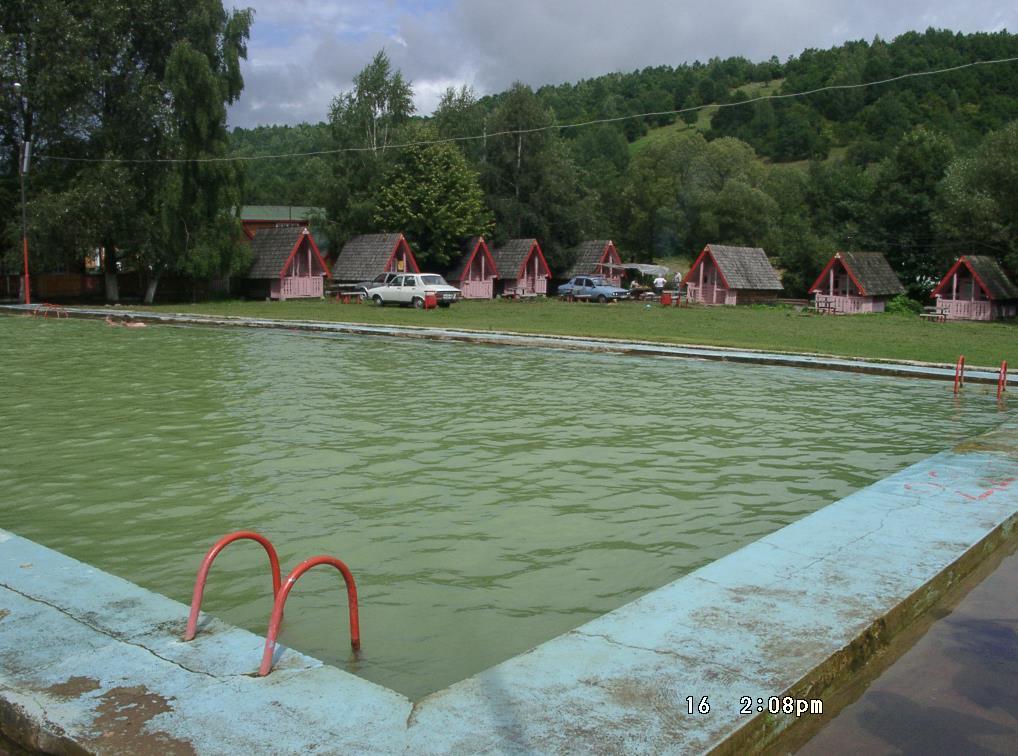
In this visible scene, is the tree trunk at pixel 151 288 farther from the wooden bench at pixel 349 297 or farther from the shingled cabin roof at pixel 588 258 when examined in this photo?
the shingled cabin roof at pixel 588 258

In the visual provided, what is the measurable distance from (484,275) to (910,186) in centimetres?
2799

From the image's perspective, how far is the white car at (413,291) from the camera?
150ft

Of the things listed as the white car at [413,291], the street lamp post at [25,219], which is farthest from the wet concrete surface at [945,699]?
the street lamp post at [25,219]

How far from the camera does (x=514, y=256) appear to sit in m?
64.5

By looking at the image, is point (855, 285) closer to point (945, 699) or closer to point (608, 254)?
point (608, 254)

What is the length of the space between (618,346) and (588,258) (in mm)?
46770

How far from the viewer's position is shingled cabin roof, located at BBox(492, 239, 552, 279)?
6369cm

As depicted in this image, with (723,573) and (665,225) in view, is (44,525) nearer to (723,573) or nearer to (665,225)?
(723,573)

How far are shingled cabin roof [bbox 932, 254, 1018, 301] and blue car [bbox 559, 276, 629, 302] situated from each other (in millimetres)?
18837

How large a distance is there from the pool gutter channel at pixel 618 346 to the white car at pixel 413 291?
12968 mm

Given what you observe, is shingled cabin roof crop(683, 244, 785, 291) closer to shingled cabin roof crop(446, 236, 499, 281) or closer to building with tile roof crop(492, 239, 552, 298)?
building with tile roof crop(492, 239, 552, 298)

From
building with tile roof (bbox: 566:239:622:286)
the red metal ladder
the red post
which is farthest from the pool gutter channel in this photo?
building with tile roof (bbox: 566:239:622:286)

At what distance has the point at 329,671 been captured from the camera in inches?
193

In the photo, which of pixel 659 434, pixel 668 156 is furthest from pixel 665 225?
pixel 659 434
